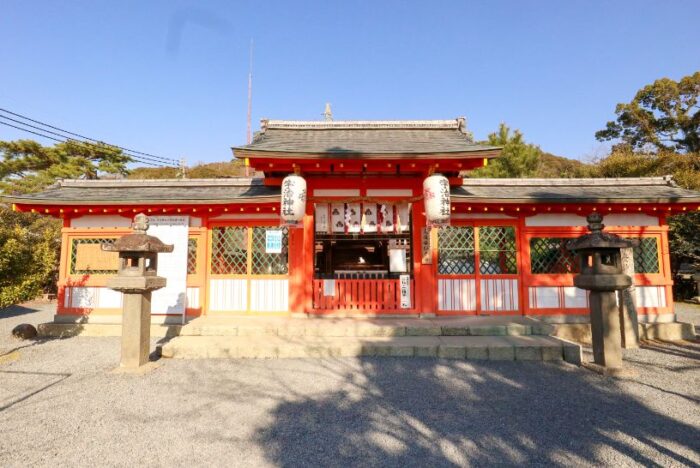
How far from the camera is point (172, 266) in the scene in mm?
7973

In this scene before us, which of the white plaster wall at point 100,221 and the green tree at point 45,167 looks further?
the green tree at point 45,167

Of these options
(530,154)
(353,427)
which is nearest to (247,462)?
(353,427)

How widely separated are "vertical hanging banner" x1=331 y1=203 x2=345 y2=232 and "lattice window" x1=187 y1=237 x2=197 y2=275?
3.38 m

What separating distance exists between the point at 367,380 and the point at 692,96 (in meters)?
33.8

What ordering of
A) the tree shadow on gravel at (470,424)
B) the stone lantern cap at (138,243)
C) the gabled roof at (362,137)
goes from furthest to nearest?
the gabled roof at (362,137) → the stone lantern cap at (138,243) → the tree shadow on gravel at (470,424)

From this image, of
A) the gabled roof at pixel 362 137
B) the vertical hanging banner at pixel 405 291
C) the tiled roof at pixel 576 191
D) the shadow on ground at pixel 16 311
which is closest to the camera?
the gabled roof at pixel 362 137

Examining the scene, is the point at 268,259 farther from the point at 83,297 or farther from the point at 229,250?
the point at 83,297

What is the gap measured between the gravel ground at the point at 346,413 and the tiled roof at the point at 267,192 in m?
3.45

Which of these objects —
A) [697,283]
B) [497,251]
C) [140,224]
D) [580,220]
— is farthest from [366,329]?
[697,283]

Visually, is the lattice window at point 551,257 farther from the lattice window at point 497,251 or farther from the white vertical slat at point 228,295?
the white vertical slat at point 228,295

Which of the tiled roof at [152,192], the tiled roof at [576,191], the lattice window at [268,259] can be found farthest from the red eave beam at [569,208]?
the tiled roof at [152,192]

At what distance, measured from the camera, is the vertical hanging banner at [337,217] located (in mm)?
8148

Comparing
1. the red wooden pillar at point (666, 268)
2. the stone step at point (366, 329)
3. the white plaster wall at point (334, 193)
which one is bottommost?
the stone step at point (366, 329)

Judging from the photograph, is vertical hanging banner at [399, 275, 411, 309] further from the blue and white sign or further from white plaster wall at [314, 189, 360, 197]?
the blue and white sign
